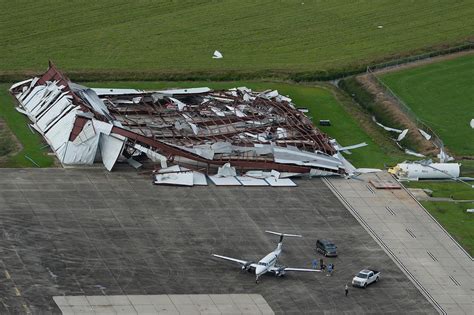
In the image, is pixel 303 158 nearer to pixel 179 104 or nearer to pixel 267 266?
pixel 179 104

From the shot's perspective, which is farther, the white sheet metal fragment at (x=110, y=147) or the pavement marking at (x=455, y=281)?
the white sheet metal fragment at (x=110, y=147)

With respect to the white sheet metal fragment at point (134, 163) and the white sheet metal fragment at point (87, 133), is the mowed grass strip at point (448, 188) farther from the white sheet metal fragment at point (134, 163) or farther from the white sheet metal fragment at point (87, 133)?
the white sheet metal fragment at point (87, 133)

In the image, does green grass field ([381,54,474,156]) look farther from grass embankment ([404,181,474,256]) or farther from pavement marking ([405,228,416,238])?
pavement marking ([405,228,416,238])

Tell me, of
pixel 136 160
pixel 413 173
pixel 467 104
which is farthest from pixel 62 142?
pixel 467 104

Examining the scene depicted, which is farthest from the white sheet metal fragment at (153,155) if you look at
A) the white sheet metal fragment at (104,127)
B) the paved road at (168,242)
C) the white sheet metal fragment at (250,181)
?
the white sheet metal fragment at (250,181)

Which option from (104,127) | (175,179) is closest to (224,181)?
(175,179)

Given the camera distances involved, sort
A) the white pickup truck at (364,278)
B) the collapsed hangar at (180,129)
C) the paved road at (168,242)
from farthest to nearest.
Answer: the collapsed hangar at (180,129) < the white pickup truck at (364,278) < the paved road at (168,242)

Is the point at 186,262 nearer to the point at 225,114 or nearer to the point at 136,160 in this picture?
the point at 136,160
